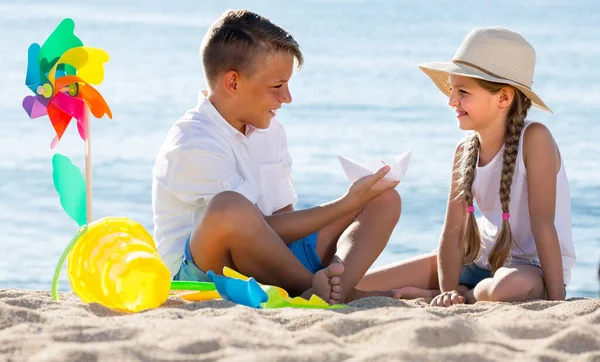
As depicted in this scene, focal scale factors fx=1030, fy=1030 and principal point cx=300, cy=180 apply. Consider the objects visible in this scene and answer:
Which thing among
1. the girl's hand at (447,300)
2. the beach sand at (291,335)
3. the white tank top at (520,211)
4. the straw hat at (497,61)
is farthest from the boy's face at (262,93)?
A: the beach sand at (291,335)

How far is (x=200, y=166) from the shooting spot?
12.2 ft

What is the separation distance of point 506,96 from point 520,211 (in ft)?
1.44

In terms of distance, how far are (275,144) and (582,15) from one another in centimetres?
1801

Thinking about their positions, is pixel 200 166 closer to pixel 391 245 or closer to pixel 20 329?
pixel 20 329

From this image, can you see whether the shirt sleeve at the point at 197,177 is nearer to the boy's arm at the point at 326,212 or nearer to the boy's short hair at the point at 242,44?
the boy's arm at the point at 326,212

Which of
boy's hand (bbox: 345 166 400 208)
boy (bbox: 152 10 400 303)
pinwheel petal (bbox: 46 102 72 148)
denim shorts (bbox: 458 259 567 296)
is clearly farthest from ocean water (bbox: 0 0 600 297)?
pinwheel petal (bbox: 46 102 72 148)

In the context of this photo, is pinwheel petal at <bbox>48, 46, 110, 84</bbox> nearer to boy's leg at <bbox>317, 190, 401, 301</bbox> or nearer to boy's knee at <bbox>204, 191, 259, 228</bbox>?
boy's knee at <bbox>204, 191, 259, 228</bbox>

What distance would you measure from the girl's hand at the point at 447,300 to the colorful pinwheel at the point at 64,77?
1.33 meters

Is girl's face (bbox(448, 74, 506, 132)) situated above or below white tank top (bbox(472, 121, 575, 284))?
above

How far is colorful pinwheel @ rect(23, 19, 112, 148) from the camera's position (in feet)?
11.7

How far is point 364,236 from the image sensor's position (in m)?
3.85

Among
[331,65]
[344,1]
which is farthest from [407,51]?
[344,1]

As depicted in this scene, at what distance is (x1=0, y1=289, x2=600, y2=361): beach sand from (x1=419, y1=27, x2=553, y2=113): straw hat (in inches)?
42.4

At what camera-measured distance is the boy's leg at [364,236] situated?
3.79 meters
